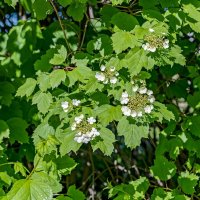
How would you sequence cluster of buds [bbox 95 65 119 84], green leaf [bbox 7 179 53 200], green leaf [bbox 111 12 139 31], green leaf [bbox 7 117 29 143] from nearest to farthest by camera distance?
green leaf [bbox 7 179 53 200] → cluster of buds [bbox 95 65 119 84] → green leaf [bbox 111 12 139 31] → green leaf [bbox 7 117 29 143]

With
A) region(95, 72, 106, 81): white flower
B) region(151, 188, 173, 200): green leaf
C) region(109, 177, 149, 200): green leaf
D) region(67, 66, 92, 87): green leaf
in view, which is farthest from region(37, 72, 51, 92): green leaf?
region(151, 188, 173, 200): green leaf

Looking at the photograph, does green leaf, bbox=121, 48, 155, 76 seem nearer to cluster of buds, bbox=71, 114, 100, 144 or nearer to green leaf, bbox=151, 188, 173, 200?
cluster of buds, bbox=71, 114, 100, 144

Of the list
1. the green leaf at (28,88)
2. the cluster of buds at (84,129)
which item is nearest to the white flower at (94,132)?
the cluster of buds at (84,129)

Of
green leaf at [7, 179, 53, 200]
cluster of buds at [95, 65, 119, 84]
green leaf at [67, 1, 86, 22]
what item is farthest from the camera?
green leaf at [67, 1, 86, 22]

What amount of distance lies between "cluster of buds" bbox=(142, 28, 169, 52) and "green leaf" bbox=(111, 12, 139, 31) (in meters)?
0.18

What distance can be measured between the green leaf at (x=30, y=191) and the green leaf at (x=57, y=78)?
440 mm

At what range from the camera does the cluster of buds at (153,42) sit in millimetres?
1890

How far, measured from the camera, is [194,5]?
2.12 m

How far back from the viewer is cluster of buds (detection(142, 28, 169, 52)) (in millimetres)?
1890

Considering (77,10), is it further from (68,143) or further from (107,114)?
(68,143)

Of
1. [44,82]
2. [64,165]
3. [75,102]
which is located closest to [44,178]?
[64,165]

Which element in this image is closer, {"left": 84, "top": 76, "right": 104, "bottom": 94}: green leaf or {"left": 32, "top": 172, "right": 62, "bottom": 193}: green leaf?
{"left": 32, "top": 172, "right": 62, "bottom": 193}: green leaf

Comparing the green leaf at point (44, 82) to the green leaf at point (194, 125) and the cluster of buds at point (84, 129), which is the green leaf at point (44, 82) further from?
the green leaf at point (194, 125)

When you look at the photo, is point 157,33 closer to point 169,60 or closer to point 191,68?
point 169,60
